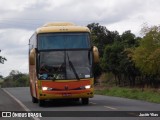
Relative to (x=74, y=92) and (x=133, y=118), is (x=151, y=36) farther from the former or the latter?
(x=133, y=118)

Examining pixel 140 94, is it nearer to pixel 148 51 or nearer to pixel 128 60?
pixel 148 51

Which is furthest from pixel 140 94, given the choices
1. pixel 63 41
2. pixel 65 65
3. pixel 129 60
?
pixel 129 60

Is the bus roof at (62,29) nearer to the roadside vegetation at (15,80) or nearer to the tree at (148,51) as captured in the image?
the tree at (148,51)

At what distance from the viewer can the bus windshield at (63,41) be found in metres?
23.6

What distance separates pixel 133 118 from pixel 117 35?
9530cm

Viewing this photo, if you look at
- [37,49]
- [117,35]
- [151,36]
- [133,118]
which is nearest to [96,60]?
[37,49]

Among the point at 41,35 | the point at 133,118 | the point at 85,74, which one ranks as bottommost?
the point at 133,118

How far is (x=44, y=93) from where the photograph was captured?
76.3 feet

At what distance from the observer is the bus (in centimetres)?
2319

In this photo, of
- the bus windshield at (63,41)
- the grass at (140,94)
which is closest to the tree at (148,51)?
the grass at (140,94)

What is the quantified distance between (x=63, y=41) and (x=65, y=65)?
1216 mm

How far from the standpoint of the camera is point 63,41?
78.0 ft

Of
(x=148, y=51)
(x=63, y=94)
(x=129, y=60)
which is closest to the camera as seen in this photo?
(x=63, y=94)

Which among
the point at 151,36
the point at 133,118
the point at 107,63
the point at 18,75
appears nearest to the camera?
the point at 133,118
